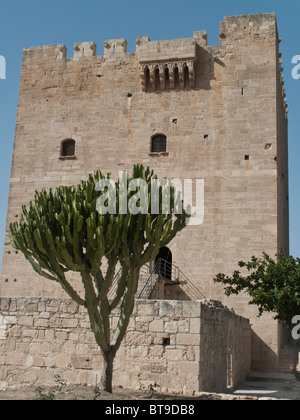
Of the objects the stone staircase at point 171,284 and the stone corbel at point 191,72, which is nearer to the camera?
the stone staircase at point 171,284

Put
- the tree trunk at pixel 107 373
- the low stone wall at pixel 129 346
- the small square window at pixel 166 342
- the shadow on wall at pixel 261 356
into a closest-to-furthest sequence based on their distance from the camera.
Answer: the tree trunk at pixel 107 373 < the low stone wall at pixel 129 346 < the small square window at pixel 166 342 < the shadow on wall at pixel 261 356

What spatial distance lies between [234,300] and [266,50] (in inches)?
333

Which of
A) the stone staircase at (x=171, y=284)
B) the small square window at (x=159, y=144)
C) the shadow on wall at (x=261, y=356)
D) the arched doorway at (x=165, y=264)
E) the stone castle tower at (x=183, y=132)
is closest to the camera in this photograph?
the shadow on wall at (x=261, y=356)

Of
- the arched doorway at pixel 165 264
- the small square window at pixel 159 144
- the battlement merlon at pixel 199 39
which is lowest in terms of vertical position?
the arched doorway at pixel 165 264

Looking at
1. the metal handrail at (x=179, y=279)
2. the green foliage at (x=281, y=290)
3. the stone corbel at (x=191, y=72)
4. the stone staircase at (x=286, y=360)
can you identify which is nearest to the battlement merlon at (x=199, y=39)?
the stone corbel at (x=191, y=72)

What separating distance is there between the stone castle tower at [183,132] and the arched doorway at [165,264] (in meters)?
0.49

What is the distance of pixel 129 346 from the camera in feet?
32.1

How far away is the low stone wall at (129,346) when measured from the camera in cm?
937

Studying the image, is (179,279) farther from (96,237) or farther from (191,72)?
(96,237)

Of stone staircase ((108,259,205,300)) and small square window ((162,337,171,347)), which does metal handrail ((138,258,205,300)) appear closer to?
stone staircase ((108,259,205,300))

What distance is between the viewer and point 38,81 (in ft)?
64.2

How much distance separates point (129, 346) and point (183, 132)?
957 cm

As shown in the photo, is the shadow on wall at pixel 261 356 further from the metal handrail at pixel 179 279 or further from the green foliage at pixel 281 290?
the green foliage at pixel 281 290

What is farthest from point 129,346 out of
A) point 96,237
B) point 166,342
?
point 96,237
